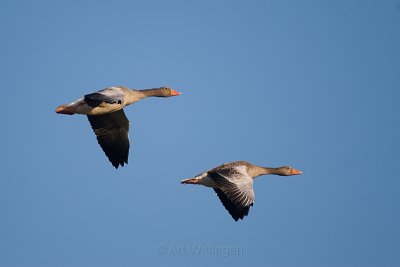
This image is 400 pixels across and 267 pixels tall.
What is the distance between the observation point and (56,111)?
77.5 feet

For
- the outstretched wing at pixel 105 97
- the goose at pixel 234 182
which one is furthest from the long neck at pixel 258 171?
the outstretched wing at pixel 105 97

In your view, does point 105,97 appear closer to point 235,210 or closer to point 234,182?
point 234,182

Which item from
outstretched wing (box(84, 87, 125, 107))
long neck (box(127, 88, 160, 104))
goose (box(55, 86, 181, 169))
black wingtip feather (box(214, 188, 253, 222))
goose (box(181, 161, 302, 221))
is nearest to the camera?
black wingtip feather (box(214, 188, 253, 222))

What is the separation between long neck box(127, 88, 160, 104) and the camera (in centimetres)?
2380

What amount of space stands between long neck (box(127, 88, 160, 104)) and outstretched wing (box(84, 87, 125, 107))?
2.33 ft

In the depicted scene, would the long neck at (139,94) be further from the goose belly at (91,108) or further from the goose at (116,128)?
the goose belly at (91,108)

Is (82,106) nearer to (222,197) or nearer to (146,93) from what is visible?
(146,93)

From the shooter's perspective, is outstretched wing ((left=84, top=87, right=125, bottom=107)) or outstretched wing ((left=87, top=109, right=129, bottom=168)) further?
outstretched wing ((left=87, top=109, right=129, bottom=168))

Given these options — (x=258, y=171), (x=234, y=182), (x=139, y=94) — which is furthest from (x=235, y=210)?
(x=139, y=94)

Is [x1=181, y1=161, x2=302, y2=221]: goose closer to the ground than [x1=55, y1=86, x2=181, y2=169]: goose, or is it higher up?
closer to the ground

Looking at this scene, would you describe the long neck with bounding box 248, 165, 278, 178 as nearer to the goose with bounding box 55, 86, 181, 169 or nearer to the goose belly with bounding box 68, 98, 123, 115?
the goose with bounding box 55, 86, 181, 169

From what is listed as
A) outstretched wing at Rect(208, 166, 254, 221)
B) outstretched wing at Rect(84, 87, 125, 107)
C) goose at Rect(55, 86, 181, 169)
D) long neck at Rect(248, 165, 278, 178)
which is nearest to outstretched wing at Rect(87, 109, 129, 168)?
goose at Rect(55, 86, 181, 169)

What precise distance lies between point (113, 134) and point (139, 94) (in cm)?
171

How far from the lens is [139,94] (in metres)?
24.4
